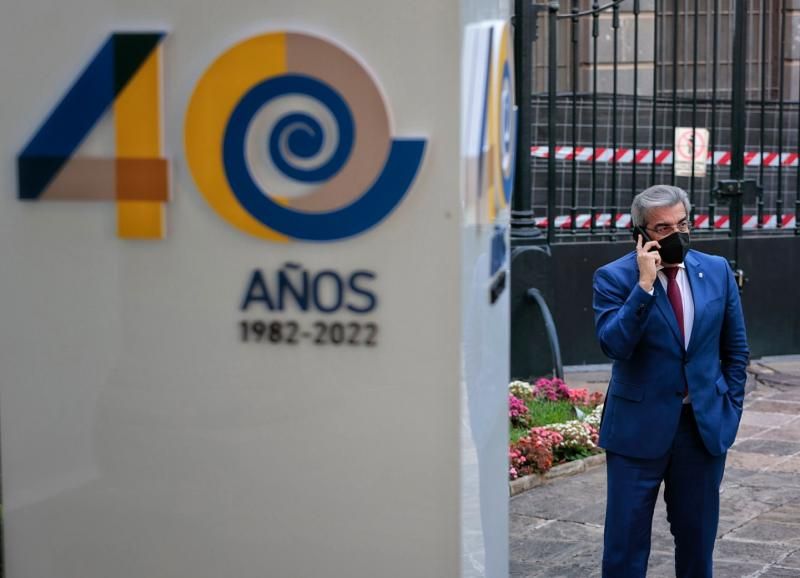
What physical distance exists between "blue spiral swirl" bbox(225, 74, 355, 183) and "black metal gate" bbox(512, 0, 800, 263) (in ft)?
22.1

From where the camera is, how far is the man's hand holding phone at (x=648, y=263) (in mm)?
4941

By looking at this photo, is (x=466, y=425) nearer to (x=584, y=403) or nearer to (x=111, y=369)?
(x=111, y=369)

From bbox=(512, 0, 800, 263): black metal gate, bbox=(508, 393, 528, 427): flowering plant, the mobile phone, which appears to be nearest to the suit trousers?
the mobile phone

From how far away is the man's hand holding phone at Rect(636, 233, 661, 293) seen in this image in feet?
16.2

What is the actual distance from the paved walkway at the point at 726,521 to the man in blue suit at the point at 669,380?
1.19m

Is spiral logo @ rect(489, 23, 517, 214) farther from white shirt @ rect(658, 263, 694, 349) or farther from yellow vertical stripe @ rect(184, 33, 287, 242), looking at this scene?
white shirt @ rect(658, 263, 694, 349)

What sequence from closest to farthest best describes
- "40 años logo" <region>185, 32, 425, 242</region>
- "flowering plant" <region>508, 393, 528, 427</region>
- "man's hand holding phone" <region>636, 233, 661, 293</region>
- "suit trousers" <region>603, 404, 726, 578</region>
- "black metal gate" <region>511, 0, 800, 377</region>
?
"40 años logo" <region>185, 32, 425, 242</region> → "man's hand holding phone" <region>636, 233, 661, 293</region> → "suit trousers" <region>603, 404, 726, 578</region> → "flowering plant" <region>508, 393, 528, 427</region> → "black metal gate" <region>511, 0, 800, 377</region>

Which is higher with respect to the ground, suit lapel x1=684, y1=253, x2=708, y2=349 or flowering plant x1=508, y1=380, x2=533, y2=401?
suit lapel x1=684, y1=253, x2=708, y2=349

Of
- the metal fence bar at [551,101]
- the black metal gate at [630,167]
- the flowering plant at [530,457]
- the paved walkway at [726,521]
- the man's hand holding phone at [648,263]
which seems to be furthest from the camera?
the metal fence bar at [551,101]

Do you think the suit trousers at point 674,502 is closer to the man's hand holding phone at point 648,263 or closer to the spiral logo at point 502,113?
the man's hand holding phone at point 648,263

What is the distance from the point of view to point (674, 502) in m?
5.13

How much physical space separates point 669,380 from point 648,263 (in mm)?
454

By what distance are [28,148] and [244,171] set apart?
52 centimetres

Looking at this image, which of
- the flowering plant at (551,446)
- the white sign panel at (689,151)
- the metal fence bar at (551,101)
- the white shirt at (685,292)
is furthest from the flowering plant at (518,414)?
the white sign panel at (689,151)
